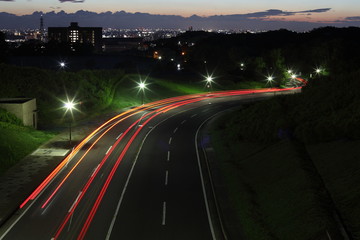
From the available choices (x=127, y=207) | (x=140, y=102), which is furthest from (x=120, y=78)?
(x=127, y=207)

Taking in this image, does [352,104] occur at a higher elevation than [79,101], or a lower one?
higher

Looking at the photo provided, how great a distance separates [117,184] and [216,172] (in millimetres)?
7779

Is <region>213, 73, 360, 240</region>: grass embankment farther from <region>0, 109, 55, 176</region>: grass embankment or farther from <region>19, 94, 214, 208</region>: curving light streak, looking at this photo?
<region>0, 109, 55, 176</region>: grass embankment

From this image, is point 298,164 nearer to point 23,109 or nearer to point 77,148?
point 77,148

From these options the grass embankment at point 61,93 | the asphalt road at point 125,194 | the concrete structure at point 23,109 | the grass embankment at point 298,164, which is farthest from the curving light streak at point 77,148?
the grass embankment at point 298,164

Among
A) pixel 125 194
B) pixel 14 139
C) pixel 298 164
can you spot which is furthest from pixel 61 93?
pixel 298 164

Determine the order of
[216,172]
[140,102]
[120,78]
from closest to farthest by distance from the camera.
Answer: [216,172] → [140,102] → [120,78]

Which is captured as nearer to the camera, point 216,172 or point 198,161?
point 216,172

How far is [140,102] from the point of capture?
6925 centimetres

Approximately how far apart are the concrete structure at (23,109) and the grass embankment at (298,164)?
22.2 m

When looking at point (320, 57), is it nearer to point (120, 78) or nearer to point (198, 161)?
point (120, 78)

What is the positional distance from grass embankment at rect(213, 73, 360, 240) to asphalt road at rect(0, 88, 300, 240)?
2579 millimetres

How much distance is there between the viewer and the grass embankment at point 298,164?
19.8 meters

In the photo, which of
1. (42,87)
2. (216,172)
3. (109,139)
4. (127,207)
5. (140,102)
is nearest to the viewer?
(127,207)
